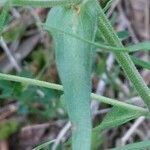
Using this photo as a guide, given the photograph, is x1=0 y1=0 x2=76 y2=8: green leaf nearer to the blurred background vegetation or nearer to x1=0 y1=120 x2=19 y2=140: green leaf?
the blurred background vegetation

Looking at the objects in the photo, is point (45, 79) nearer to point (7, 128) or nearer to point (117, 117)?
point (7, 128)

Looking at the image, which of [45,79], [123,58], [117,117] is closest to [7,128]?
[45,79]

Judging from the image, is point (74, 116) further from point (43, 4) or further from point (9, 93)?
point (9, 93)

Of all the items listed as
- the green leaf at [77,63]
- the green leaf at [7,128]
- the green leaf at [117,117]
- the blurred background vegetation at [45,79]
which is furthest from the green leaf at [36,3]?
the green leaf at [7,128]

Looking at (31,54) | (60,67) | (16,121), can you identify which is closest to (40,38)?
(31,54)

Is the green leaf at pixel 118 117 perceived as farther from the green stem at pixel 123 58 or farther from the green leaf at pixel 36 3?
the green leaf at pixel 36 3

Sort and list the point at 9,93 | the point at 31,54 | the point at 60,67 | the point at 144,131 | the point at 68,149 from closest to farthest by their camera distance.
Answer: the point at 60,67 → the point at 9,93 → the point at 68,149 → the point at 144,131 → the point at 31,54

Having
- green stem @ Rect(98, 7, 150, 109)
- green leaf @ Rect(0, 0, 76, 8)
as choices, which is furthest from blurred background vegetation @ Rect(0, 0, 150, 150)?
green leaf @ Rect(0, 0, 76, 8)

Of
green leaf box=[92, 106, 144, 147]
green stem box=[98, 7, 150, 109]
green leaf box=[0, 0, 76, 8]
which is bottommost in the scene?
green leaf box=[92, 106, 144, 147]
